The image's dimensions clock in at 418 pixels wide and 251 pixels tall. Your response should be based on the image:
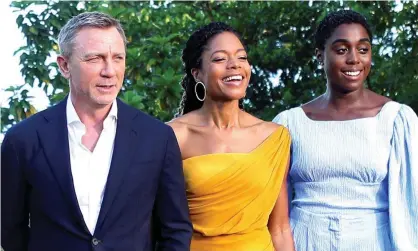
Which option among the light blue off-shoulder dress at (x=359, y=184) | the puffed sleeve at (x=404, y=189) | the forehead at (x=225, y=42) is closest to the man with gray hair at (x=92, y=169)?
the forehead at (x=225, y=42)

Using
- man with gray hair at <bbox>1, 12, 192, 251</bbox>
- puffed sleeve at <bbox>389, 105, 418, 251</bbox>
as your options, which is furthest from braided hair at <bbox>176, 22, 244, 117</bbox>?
puffed sleeve at <bbox>389, 105, 418, 251</bbox>

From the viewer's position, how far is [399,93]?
288 inches

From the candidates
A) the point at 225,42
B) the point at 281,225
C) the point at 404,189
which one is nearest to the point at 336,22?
the point at 225,42

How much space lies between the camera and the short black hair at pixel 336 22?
450cm

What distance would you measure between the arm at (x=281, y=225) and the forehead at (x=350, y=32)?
0.73 metres

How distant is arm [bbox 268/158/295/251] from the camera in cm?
426

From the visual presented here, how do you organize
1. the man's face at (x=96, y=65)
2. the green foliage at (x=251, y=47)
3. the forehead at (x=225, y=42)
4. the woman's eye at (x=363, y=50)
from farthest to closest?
the green foliage at (x=251, y=47)
the woman's eye at (x=363, y=50)
the forehead at (x=225, y=42)
the man's face at (x=96, y=65)

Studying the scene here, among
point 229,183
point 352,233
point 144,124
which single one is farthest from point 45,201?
point 352,233

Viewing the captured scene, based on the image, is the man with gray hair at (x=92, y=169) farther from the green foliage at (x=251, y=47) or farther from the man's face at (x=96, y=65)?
the green foliage at (x=251, y=47)

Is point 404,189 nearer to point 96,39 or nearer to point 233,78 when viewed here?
point 233,78

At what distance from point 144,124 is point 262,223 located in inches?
32.5

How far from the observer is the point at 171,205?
3.72 meters

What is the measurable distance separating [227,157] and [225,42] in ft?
1.84

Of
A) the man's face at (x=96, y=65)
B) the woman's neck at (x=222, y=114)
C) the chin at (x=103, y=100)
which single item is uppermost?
the man's face at (x=96, y=65)
